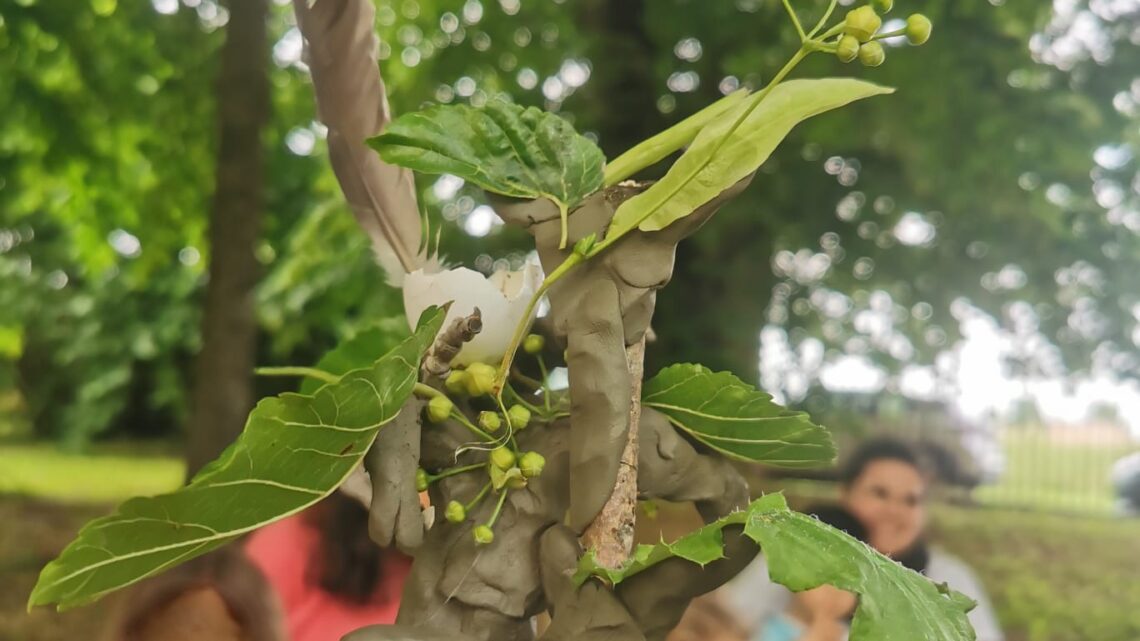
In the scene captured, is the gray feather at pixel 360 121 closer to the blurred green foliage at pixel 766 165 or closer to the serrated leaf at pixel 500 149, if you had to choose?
the serrated leaf at pixel 500 149

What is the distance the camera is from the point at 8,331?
71.9 inches

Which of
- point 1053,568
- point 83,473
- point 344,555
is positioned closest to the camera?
point 344,555

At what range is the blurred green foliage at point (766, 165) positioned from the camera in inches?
46.6

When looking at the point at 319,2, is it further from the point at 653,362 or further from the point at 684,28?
the point at 684,28

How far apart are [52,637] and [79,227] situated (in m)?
0.72

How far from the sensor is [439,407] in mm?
290

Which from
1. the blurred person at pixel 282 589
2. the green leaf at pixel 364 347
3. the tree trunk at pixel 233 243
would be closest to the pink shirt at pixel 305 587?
the blurred person at pixel 282 589

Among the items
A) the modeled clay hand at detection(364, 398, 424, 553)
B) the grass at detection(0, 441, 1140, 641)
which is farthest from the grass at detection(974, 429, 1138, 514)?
the modeled clay hand at detection(364, 398, 424, 553)

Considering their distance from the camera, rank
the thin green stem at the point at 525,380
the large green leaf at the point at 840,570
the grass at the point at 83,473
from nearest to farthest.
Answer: the large green leaf at the point at 840,570 < the thin green stem at the point at 525,380 < the grass at the point at 83,473

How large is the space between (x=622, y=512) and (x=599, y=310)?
71mm

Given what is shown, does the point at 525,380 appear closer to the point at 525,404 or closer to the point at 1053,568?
the point at 525,404

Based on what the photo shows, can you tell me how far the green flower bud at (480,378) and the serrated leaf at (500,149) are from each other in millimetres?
62

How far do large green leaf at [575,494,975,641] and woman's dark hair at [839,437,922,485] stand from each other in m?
1.03

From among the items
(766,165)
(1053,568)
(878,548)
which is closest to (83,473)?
(766,165)
